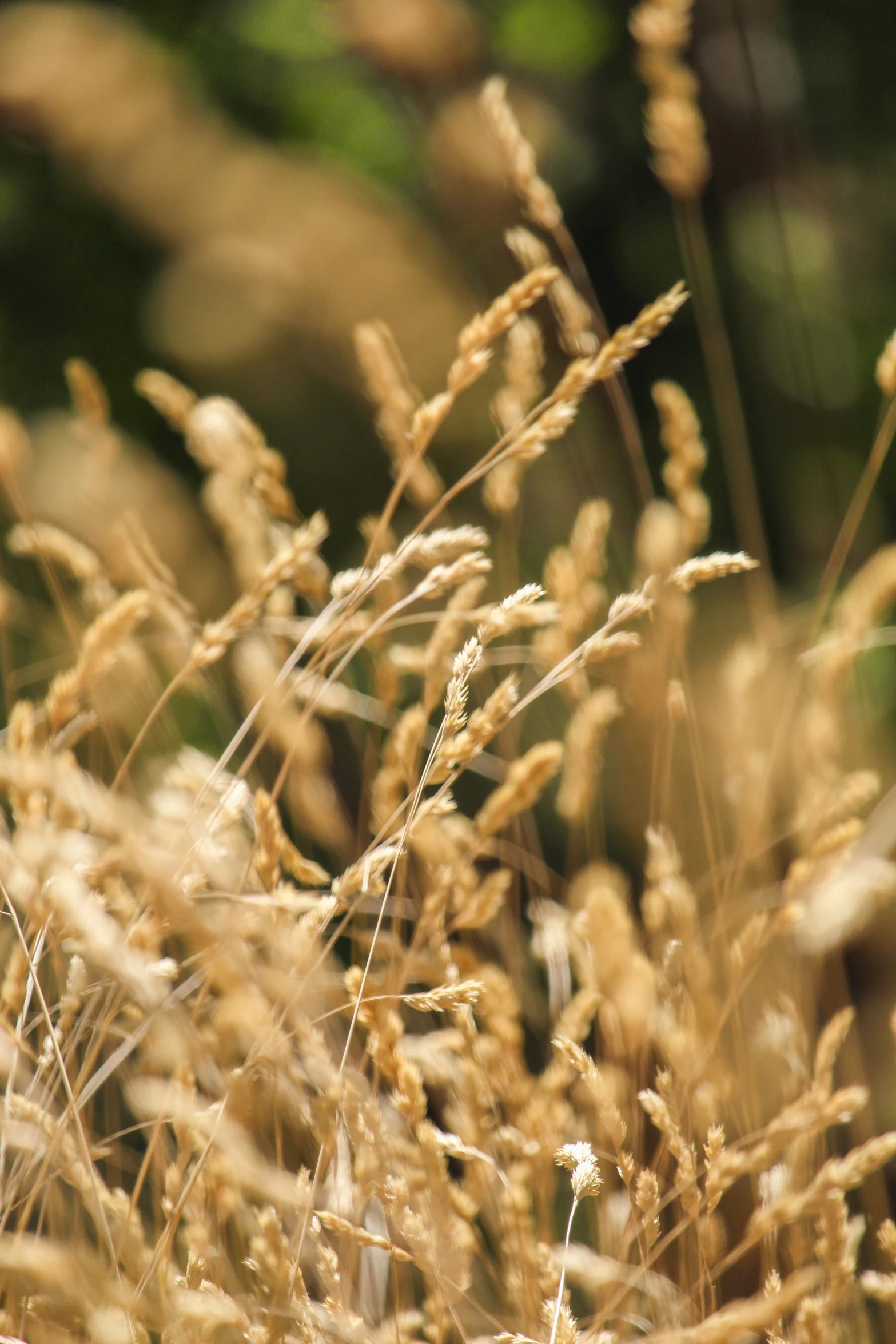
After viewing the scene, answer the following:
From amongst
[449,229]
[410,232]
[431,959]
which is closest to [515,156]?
[410,232]

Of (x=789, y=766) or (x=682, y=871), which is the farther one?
(x=789, y=766)

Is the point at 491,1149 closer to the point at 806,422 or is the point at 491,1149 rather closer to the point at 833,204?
the point at 806,422

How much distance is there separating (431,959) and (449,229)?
3.44 feet

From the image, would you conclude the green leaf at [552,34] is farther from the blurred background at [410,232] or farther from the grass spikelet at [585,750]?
the grass spikelet at [585,750]

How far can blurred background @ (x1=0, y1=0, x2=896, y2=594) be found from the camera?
0.63 metres

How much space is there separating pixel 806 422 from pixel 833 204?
16.9 inches

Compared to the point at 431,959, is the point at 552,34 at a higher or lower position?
higher

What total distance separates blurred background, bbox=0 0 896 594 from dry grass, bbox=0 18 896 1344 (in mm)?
145

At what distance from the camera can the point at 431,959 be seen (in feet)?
1.90

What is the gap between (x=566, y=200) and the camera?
144cm

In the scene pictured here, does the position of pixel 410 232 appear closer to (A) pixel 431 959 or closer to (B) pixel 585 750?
(B) pixel 585 750

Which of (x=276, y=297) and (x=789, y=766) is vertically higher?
(x=276, y=297)

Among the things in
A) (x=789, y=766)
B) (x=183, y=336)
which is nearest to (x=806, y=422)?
(x=789, y=766)

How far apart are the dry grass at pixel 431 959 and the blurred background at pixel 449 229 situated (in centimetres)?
15
